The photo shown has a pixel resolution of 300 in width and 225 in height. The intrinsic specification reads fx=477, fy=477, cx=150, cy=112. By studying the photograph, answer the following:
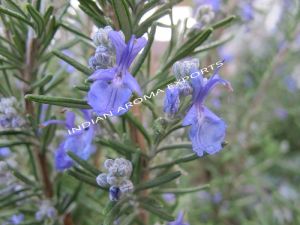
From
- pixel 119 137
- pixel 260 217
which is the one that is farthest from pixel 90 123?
pixel 260 217

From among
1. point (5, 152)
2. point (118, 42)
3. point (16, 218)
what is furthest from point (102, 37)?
point (5, 152)

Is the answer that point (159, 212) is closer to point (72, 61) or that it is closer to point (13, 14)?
point (72, 61)

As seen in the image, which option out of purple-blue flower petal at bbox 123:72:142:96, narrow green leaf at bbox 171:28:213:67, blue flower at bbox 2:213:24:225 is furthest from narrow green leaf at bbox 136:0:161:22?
blue flower at bbox 2:213:24:225

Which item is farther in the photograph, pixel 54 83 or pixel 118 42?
pixel 54 83

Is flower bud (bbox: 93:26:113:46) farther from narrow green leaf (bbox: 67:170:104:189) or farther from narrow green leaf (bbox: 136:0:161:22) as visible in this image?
narrow green leaf (bbox: 67:170:104:189)

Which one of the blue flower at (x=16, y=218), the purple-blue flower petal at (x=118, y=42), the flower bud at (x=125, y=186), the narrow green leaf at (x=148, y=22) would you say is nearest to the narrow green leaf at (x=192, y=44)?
the narrow green leaf at (x=148, y=22)

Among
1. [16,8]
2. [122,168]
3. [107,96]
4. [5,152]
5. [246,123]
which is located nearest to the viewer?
[107,96]
